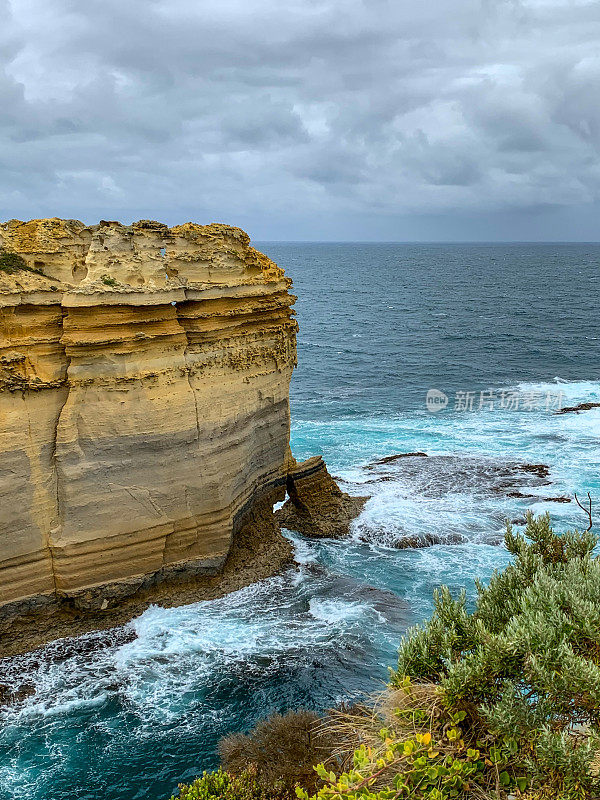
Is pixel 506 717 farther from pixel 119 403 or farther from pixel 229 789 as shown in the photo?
pixel 119 403

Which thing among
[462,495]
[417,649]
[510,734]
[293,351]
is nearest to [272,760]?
[417,649]

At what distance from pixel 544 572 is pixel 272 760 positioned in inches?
296

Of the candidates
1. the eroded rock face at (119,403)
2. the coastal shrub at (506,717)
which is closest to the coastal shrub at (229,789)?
the coastal shrub at (506,717)

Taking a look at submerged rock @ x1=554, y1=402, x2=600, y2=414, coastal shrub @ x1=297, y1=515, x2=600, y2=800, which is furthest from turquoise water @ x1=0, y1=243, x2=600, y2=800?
coastal shrub @ x1=297, y1=515, x2=600, y2=800

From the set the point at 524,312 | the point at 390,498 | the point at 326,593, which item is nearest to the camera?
the point at 326,593

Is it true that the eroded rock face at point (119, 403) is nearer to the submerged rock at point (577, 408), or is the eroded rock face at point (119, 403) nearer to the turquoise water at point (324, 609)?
the turquoise water at point (324, 609)

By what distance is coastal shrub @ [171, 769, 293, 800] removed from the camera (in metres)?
13.8

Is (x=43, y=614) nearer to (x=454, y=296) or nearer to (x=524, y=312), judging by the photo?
(x=524, y=312)

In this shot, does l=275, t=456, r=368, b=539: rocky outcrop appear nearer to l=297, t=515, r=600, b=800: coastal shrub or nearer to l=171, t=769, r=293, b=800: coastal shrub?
l=171, t=769, r=293, b=800: coastal shrub

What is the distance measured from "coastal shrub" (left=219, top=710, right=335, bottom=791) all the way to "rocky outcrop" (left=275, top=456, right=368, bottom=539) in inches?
444

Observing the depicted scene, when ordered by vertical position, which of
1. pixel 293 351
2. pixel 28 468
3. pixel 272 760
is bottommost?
pixel 272 760

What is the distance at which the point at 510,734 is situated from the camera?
10297 mm

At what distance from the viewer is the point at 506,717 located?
10.3 m

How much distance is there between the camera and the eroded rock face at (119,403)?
19.9 meters
